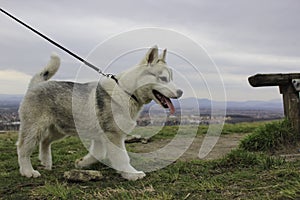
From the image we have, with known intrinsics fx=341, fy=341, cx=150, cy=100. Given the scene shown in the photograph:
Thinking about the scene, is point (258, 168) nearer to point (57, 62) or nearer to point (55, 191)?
point (55, 191)

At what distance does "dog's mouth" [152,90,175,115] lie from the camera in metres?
4.36

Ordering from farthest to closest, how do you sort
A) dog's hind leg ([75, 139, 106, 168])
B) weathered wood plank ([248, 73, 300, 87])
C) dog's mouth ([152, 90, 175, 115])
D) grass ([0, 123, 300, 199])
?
weathered wood plank ([248, 73, 300, 87])
dog's hind leg ([75, 139, 106, 168])
dog's mouth ([152, 90, 175, 115])
grass ([0, 123, 300, 199])

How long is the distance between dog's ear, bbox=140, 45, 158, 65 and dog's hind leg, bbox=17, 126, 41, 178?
1.72m

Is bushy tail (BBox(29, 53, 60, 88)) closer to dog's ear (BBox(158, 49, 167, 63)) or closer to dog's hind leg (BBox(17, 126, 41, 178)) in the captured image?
dog's hind leg (BBox(17, 126, 41, 178))

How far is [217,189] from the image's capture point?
340 cm

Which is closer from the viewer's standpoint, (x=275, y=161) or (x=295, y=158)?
(x=275, y=161)

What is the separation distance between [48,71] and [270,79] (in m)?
3.66

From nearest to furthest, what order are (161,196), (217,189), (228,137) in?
1. (161,196)
2. (217,189)
3. (228,137)

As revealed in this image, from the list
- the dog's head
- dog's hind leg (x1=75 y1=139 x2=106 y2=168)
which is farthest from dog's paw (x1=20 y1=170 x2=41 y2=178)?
the dog's head

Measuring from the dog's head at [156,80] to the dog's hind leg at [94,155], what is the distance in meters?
1.00

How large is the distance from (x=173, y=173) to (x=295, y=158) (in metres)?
1.78

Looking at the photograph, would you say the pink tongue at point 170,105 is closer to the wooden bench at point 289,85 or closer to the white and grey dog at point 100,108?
the white and grey dog at point 100,108

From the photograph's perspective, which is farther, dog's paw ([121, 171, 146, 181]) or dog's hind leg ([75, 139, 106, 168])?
dog's hind leg ([75, 139, 106, 168])

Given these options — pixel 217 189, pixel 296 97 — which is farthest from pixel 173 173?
pixel 296 97
